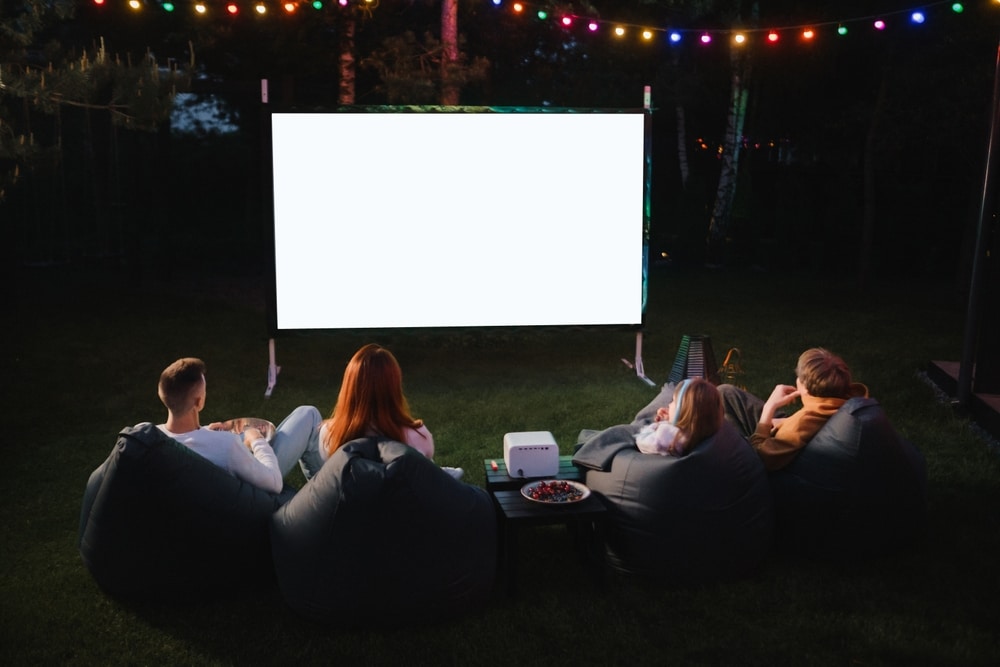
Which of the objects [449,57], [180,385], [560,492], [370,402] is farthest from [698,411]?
[449,57]

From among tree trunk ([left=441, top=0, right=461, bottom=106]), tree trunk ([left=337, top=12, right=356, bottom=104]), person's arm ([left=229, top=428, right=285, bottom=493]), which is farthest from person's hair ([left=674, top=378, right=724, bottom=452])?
tree trunk ([left=337, top=12, right=356, bottom=104])

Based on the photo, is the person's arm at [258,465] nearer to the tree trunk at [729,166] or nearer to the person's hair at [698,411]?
the person's hair at [698,411]

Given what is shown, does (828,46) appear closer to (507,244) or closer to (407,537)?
(507,244)

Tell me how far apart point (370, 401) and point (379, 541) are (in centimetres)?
52

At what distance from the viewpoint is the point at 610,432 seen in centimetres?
379

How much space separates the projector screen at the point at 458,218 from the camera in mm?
6457

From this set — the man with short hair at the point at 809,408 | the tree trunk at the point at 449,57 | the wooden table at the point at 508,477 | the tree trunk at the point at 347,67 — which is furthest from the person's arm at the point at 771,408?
the tree trunk at the point at 347,67

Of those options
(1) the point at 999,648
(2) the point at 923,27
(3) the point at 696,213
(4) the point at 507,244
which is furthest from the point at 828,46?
(1) the point at 999,648

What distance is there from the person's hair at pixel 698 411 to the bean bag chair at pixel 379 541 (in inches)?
31.7

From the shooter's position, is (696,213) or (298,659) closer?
(298,659)

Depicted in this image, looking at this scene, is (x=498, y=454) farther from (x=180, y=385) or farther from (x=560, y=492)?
(x=180, y=385)

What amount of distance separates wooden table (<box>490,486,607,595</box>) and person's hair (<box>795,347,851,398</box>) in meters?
1.02

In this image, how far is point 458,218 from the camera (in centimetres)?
670

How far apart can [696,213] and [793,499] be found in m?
12.7
